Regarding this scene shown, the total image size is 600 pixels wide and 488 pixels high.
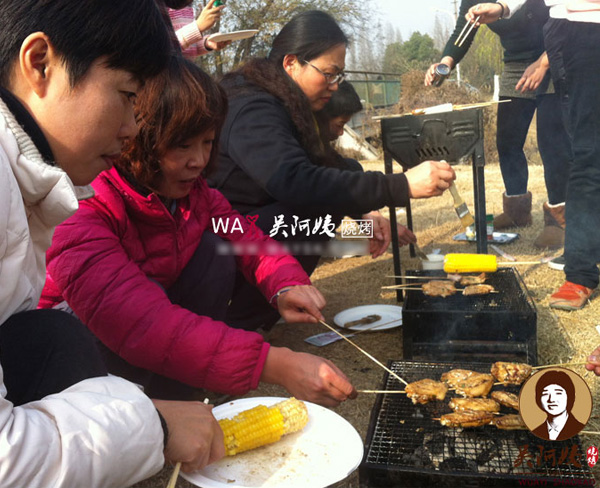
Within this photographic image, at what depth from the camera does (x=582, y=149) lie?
3641 millimetres

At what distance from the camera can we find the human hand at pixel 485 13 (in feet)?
15.2

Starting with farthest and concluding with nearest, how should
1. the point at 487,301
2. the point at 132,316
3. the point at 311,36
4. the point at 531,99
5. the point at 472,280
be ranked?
the point at 531,99
the point at 311,36
the point at 472,280
the point at 487,301
the point at 132,316

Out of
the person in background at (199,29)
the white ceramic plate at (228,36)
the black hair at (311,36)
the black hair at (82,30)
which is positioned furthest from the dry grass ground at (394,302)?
the person in background at (199,29)

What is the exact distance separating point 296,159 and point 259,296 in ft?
2.67

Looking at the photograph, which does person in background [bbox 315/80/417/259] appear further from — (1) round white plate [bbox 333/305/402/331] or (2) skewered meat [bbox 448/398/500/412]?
(2) skewered meat [bbox 448/398/500/412]

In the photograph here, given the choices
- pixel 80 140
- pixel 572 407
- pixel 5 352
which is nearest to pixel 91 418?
pixel 5 352

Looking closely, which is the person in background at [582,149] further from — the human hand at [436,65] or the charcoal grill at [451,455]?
the charcoal grill at [451,455]

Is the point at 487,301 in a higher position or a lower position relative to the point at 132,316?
lower

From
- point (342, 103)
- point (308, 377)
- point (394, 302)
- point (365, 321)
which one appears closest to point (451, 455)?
point (308, 377)

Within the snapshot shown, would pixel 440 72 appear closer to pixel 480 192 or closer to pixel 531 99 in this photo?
pixel 531 99

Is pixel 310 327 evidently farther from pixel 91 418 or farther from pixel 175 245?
pixel 91 418

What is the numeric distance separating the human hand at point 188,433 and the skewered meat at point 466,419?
2.58 ft

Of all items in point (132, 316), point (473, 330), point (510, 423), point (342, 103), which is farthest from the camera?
point (342, 103)

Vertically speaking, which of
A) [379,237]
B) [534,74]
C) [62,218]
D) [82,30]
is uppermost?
[82,30]
